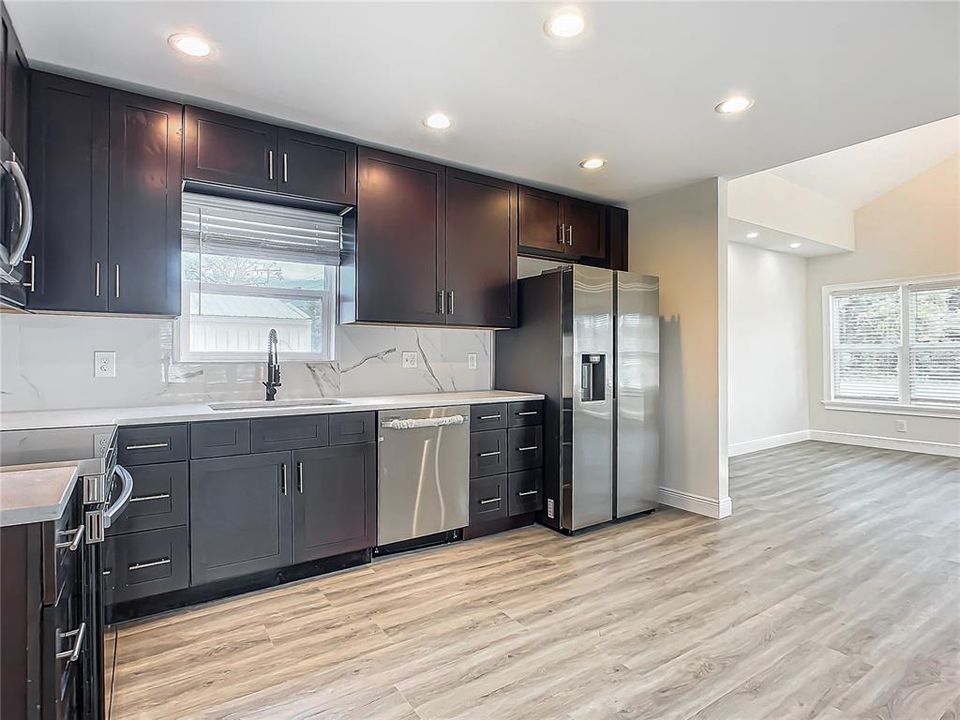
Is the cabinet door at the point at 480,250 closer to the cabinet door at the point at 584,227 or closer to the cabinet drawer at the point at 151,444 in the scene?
the cabinet door at the point at 584,227

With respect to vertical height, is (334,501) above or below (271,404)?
below

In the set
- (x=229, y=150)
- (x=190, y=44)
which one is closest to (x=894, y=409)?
(x=229, y=150)

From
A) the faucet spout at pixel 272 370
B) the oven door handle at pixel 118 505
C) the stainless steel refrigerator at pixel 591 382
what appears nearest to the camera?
the oven door handle at pixel 118 505

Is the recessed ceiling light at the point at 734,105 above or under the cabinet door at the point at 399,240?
above

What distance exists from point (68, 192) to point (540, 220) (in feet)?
9.57

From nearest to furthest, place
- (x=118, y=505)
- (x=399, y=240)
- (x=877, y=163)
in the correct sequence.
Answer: (x=118, y=505) → (x=399, y=240) → (x=877, y=163)

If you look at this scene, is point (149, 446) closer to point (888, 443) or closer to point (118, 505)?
point (118, 505)

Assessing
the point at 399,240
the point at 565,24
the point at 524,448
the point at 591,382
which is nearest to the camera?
the point at 565,24

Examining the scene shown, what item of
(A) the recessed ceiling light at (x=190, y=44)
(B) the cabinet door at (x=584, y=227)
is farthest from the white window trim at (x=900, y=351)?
(A) the recessed ceiling light at (x=190, y=44)

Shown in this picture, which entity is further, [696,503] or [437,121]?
[696,503]

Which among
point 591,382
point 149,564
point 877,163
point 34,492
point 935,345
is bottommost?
point 149,564

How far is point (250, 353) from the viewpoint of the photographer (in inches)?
126

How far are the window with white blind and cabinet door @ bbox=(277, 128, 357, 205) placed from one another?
668 centimetres

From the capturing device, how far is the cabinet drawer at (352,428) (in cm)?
291
